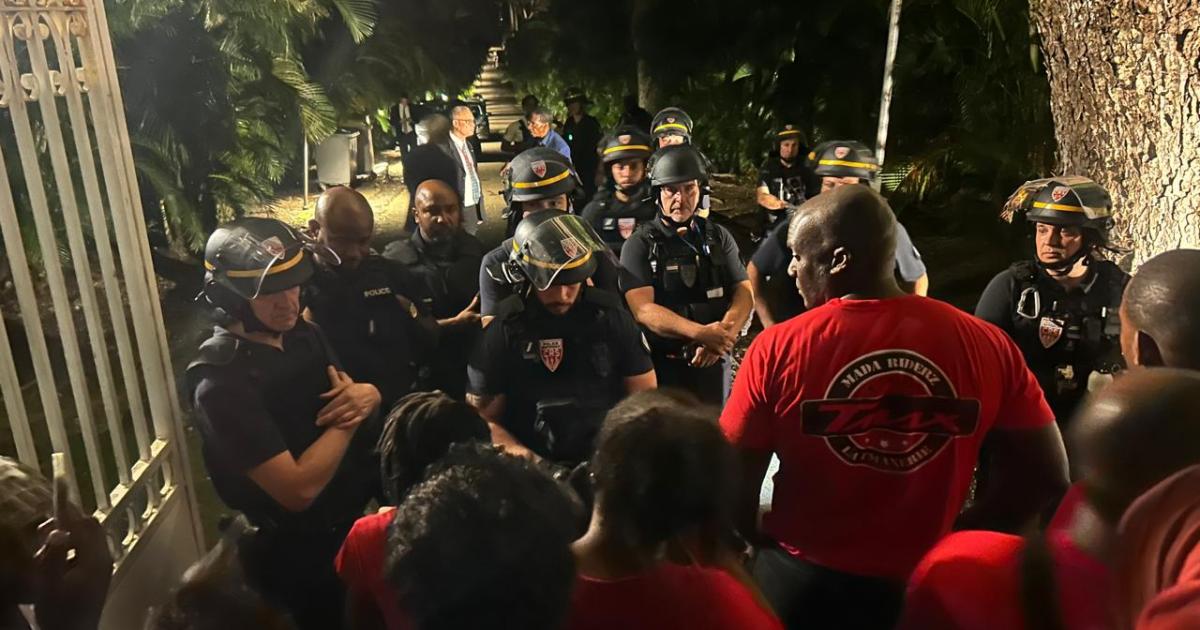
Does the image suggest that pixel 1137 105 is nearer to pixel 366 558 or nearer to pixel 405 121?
pixel 366 558

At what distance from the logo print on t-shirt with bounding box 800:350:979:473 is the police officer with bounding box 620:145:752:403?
77.8 inches

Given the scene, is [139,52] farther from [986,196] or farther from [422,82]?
[986,196]

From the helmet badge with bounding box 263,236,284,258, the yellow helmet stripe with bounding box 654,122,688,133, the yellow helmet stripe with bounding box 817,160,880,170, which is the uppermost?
the yellow helmet stripe with bounding box 654,122,688,133

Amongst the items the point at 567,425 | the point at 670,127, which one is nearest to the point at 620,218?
the point at 670,127

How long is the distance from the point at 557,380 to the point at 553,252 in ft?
1.52

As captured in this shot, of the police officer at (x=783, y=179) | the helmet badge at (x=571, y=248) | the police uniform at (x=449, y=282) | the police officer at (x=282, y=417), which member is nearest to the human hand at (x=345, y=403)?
the police officer at (x=282, y=417)

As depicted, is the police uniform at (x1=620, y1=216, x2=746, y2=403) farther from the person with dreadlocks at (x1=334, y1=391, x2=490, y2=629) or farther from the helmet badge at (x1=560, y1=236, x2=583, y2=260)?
the person with dreadlocks at (x1=334, y1=391, x2=490, y2=629)

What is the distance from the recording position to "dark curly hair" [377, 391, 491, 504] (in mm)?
2129

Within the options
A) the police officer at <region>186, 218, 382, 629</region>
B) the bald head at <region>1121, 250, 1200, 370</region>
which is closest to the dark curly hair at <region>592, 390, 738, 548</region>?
the police officer at <region>186, 218, 382, 629</region>

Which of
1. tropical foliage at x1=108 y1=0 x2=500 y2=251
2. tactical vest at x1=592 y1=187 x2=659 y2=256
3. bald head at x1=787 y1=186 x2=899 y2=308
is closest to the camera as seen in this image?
bald head at x1=787 y1=186 x2=899 y2=308

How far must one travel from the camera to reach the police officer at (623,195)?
5.58m

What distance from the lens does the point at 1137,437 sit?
1539 millimetres

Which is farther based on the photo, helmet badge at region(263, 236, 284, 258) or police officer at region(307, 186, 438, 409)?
police officer at region(307, 186, 438, 409)

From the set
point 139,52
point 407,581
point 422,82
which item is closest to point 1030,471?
point 407,581
